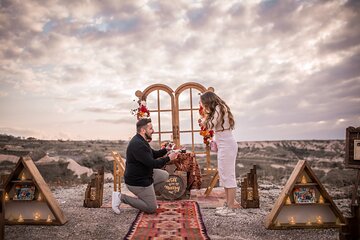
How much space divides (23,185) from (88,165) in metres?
11.5

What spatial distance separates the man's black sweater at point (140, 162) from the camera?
5094mm

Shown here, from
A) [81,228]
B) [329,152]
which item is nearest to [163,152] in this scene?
[81,228]

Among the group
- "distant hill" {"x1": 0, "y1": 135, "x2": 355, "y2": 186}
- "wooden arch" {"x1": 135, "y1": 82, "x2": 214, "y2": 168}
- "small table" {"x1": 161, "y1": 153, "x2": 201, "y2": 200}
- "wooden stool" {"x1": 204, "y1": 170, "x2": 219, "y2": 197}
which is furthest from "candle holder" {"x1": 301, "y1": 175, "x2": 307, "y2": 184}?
"distant hill" {"x1": 0, "y1": 135, "x2": 355, "y2": 186}

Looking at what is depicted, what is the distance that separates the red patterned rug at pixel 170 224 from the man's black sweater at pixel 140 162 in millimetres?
604

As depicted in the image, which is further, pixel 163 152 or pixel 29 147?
pixel 29 147

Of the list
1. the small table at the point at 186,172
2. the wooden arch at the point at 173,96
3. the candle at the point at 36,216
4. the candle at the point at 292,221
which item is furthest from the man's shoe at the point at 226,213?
the wooden arch at the point at 173,96

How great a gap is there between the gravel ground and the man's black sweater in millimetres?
644

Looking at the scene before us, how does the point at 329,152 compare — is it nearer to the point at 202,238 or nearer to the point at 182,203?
the point at 182,203

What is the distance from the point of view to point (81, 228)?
455cm

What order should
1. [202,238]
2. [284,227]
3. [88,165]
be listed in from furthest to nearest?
[88,165] < [284,227] < [202,238]

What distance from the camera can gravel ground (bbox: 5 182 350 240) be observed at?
414 centimetres

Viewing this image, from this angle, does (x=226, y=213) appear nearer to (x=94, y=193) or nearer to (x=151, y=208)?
(x=151, y=208)

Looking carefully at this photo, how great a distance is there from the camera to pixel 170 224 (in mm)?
4680

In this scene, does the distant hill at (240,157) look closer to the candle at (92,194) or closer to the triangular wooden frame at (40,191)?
the candle at (92,194)
